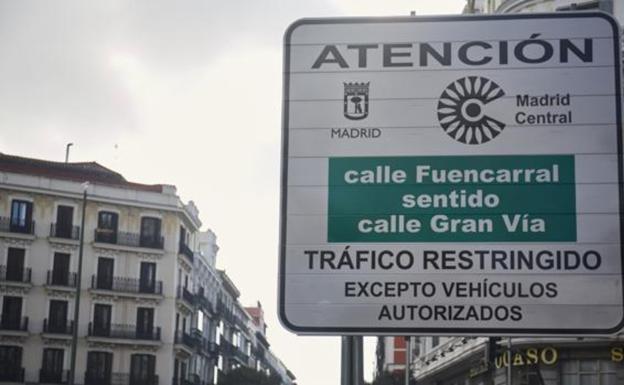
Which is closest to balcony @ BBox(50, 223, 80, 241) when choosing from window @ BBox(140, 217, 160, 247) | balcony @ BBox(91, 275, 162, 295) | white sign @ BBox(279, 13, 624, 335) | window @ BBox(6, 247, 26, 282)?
window @ BBox(6, 247, 26, 282)

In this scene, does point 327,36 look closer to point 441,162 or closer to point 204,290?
point 441,162

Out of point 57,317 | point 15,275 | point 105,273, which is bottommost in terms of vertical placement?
point 57,317

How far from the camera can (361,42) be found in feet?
13.0

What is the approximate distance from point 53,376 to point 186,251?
546 inches

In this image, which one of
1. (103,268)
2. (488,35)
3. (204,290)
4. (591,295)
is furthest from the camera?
(204,290)

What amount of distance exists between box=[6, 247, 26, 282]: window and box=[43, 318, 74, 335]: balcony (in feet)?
10.6

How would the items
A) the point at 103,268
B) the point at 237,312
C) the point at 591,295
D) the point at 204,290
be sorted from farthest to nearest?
the point at 237,312 < the point at 204,290 < the point at 103,268 < the point at 591,295

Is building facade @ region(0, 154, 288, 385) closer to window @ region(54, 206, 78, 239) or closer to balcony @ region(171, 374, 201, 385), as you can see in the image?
window @ region(54, 206, 78, 239)

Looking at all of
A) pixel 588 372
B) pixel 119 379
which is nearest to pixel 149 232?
pixel 119 379

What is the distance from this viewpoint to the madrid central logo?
12.6ft

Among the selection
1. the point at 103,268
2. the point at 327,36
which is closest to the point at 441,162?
the point at 327,36

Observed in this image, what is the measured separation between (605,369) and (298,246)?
105ft

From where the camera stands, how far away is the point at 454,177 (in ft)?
12.5

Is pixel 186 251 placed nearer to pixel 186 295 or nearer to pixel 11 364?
pixel 186 295
